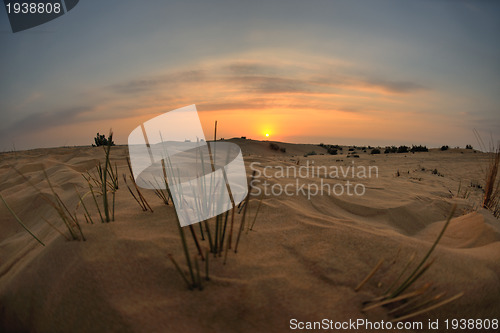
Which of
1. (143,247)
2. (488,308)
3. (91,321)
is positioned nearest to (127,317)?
(91,321)

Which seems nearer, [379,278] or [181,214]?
[379,278]

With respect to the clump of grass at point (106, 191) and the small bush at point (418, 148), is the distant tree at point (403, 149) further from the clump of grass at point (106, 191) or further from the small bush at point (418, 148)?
the clump of grass at point (106, 191)

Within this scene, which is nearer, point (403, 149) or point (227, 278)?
point (227, 278)

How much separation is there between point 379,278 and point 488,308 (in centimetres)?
45

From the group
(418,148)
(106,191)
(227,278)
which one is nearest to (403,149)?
(418,148)

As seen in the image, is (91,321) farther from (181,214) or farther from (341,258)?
(341,258)

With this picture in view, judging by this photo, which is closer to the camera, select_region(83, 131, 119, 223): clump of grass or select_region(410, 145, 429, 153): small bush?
select_region(83, 131, 119, 223): clump of grass

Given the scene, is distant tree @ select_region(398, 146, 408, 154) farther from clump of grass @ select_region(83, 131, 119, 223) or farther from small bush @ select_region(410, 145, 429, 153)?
clump of grass @ select_region(83, 131, 119, 223)

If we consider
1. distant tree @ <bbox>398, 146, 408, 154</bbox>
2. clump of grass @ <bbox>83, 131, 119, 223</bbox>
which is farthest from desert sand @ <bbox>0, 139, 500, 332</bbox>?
distant tree @ <bbox>398, 146, 408, 154</bbox>

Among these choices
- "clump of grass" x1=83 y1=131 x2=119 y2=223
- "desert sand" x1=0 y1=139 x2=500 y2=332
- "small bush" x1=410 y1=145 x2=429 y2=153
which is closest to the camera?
"desert sand" x1=0 y1=139 x2=500 y2=332

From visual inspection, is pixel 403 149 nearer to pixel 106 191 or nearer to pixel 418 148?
pixel 418 148

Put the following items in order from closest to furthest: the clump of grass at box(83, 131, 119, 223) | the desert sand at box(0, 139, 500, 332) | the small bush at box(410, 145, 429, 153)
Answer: the desert sand at box(0, 139, 500, 332) < the clump of grass at box(83, 131, 119, 223) < the small bush at box(410, 145, 429, 153)

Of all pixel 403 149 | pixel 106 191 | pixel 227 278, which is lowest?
pixel 227 278

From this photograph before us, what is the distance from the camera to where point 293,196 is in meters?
2.53
